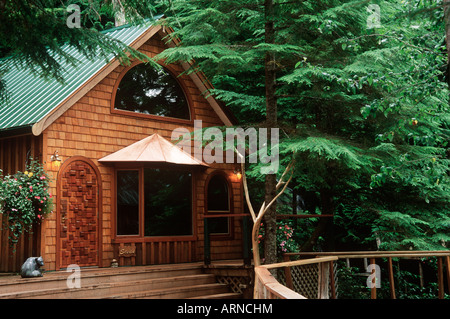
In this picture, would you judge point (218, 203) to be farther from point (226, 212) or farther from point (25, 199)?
point (25, 199)

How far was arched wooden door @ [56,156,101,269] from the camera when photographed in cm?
1002

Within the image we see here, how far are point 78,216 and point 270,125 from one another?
4.09 metres

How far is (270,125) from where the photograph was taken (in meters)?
10.1

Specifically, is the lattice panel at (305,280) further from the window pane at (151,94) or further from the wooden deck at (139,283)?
the window pane at (151,94)

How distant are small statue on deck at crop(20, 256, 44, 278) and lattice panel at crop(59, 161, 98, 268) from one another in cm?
103

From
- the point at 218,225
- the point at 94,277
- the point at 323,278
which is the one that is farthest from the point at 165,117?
the point at 323,278

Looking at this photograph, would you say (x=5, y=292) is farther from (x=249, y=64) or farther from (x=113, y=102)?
(x=249, y=64)

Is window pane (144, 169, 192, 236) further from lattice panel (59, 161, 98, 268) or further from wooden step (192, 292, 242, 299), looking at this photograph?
wooden step (192, 292, 242, 299)

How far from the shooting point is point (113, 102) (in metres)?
11.2

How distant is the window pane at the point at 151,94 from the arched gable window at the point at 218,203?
1725 millimetres

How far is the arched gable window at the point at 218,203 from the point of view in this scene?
41.5ft

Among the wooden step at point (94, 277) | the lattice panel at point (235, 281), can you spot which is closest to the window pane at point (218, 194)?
the wooden step at point (94, 277)
